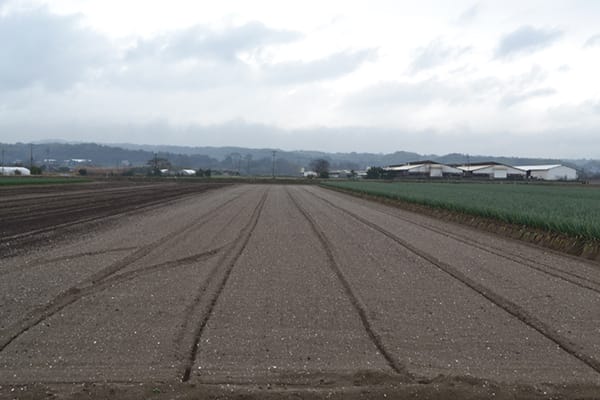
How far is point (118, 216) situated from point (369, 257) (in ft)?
51.6

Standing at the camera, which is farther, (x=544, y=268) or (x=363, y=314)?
(x=544, y=268)

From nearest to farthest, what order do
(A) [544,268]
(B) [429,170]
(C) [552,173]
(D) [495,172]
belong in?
(A) [544,268], (D) [495,172], (B) [429,170], (C) [552,173]

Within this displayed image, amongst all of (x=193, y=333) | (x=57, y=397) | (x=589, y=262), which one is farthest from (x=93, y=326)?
(x=589, y=262)

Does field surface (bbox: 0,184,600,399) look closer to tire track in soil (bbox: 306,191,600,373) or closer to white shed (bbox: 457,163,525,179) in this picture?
tire track in soil (bbox: 306,191,600,373)

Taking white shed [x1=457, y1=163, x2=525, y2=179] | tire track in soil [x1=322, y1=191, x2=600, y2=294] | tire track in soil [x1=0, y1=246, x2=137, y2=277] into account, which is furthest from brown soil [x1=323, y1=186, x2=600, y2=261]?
white shed [x1=457, y1=163, x2=525, y2=179]

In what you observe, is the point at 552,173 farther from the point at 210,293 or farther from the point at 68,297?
the point at 68,297

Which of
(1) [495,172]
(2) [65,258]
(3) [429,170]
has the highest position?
(1) [495,172]

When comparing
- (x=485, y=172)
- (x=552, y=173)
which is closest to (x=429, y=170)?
(x=485, y=172)

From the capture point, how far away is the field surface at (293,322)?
575 centimetres

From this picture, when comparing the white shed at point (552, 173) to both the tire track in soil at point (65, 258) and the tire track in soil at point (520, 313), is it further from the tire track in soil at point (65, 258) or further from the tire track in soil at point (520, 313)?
the tire track in soil at point (65, 258)

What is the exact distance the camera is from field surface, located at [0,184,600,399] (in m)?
5.75

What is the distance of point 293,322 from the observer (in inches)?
314

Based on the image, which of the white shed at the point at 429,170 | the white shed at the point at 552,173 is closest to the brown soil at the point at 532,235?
the white shed at the point at 429,170

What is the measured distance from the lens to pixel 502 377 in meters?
5.98
